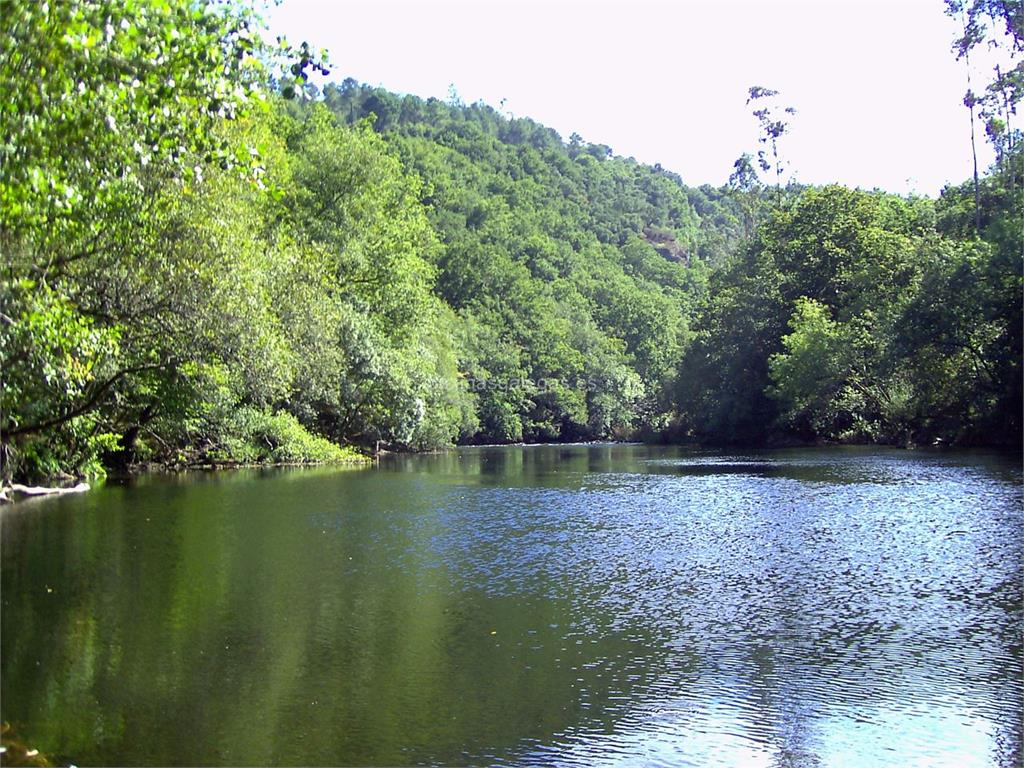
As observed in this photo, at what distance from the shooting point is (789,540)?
20.4m

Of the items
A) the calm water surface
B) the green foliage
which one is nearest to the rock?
the calm water surface

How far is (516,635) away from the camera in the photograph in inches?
501

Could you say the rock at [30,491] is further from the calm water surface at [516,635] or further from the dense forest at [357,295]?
the calm water surface at [516,635]

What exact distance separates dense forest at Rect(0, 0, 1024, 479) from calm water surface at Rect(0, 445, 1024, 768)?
13.3ft

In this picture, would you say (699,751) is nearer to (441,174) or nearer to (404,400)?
(404,400)

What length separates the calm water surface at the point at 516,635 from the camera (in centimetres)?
908

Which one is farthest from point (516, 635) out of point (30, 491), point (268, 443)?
point (268, 443)

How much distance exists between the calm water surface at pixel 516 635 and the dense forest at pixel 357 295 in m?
4.05

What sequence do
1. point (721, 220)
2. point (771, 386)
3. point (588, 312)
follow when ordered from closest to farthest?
point (771, 386) → point (588, 312) → point (721, 220)

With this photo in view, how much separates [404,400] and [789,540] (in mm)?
32130

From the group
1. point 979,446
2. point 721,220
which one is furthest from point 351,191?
point 721,220

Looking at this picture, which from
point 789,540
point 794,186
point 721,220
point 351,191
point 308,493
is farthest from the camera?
point 721,220

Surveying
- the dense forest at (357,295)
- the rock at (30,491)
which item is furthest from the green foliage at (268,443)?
the rock at (30,491)

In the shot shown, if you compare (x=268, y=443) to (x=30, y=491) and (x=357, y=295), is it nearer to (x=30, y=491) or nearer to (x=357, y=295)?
(x=357, y=295)
